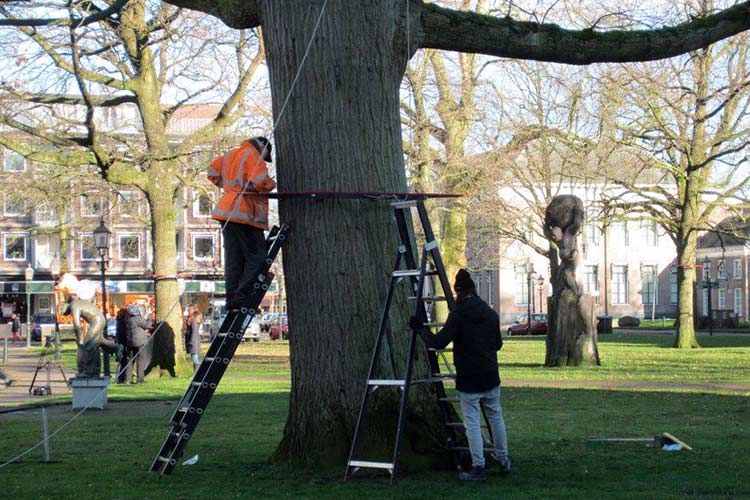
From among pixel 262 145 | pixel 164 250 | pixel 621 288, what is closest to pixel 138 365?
pixel 164 250

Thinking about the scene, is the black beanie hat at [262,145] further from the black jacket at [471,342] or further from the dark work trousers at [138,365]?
the dark work trousers at [138,365]

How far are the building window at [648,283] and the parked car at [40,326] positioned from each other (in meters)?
47.0

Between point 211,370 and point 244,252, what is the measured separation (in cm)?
110

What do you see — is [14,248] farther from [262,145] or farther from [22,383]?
[262,145]

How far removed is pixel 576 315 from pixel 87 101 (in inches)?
511

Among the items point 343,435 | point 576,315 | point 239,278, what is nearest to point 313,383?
point 343,435

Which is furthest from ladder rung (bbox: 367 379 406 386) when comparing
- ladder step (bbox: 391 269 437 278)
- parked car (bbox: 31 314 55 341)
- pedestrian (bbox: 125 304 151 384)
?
parked car (bbox: 31 314 55 341)

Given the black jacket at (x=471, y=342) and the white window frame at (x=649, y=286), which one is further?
the white window frame at (x=649, y=286)

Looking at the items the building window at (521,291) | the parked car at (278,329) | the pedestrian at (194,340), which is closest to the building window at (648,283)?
the building window at (521,291)

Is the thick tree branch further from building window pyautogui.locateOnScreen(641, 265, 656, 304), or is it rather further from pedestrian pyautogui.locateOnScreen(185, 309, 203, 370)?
building window pyautogui.locateOnScreen(641, 265, 656, 304)

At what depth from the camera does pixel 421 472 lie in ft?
32.9

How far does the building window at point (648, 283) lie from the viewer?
9394 cm

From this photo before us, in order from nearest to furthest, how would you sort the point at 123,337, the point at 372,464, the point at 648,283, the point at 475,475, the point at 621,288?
the point at 372,464 → the point at 475,475 → the point at 123,337 → the point at 621,288 → the point at 648,283

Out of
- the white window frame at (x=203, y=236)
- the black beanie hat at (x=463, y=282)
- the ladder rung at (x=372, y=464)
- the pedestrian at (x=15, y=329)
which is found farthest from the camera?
the white window frame at (x=203, y=236)
